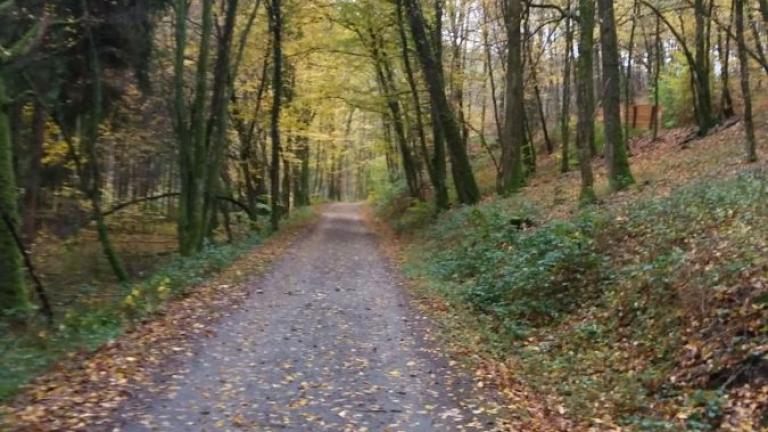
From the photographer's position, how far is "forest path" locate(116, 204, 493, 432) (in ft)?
21.1

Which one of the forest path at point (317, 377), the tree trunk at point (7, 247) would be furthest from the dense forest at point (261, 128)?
the forest path at point (317, 377)

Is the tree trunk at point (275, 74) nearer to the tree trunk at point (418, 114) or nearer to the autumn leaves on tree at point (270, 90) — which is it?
the autumn leaves on tree at point (270, 90)

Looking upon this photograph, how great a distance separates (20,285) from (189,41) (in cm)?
1479

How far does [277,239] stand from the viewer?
892 inches

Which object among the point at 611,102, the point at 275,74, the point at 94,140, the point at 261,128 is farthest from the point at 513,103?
the point at 94,140

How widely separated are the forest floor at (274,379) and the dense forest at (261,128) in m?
0.69

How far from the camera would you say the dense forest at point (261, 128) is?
10984 mm

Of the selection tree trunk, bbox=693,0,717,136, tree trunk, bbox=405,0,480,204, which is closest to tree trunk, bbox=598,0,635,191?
tree trunk, bbox=405,0,480,204

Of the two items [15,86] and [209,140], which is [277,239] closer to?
[209,140]

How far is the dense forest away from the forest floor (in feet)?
2.26

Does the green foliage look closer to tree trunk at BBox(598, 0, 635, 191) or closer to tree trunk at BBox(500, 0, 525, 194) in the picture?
tree trunk at BBox(598, 0, 635, 191)

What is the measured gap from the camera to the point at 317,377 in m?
7.77

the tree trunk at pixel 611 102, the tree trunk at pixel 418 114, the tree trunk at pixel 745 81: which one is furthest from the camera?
the tree trunk at pixel 418 114

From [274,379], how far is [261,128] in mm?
22472
